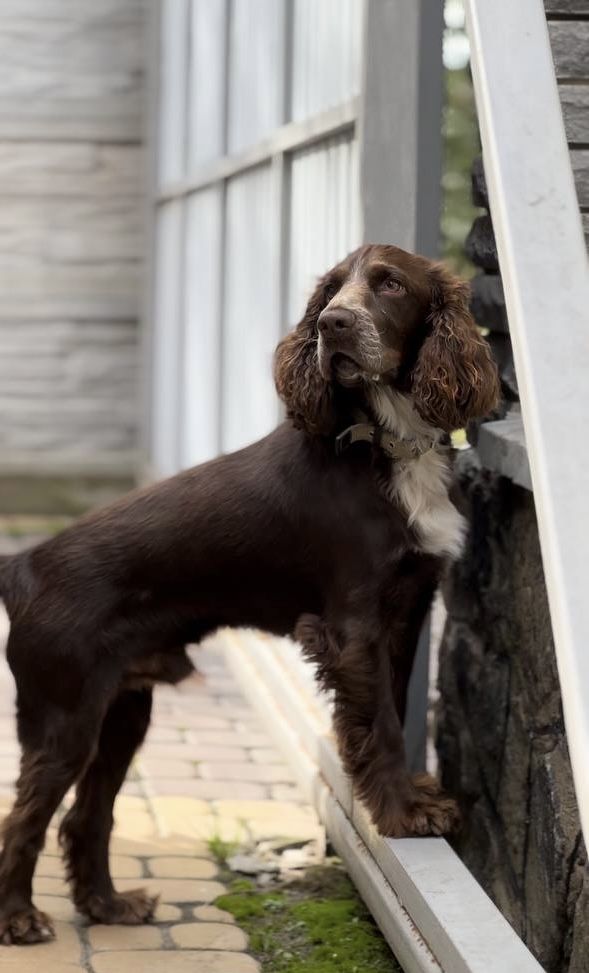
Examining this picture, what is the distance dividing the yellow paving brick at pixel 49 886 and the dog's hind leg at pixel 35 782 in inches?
13.8

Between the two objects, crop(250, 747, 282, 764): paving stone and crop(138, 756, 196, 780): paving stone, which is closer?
crop(138, 756, 196, 780): paving stone

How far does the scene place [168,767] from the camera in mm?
4836

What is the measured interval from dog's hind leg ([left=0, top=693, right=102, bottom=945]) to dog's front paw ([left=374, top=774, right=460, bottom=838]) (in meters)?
0.65

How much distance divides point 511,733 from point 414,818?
38 cm

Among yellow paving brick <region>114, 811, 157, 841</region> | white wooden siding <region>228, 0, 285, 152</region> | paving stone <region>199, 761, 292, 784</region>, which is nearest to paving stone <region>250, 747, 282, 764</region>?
paving stone <region>199, 761, 292, 784</region>

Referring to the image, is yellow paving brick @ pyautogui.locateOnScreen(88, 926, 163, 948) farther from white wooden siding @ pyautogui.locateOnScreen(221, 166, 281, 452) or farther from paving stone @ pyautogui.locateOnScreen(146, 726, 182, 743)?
white wooden siding @ pyautogui.locateOnScreen(221, 166, 281, 452)

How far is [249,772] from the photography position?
15.9 ft

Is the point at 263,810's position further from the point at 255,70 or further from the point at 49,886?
the point at 255,70

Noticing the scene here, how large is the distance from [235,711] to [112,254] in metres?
4.58

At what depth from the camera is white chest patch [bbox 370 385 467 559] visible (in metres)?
3.15

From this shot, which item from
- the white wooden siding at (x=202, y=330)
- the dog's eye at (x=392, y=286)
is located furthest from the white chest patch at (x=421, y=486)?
the white wooden siding at (x=202, y=330)

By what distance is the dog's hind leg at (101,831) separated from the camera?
348 centimetres

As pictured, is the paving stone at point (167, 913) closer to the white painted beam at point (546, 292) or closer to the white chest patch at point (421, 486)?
the white chest patch at point (421, 486)

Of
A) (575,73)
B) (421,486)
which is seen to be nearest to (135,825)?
(421,486)
